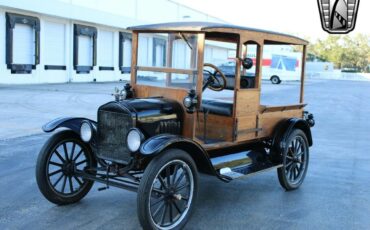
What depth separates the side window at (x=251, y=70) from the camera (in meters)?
5.97

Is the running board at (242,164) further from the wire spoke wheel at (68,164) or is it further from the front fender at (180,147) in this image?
the wire spoke wheel at (68,164)

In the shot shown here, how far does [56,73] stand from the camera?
2727 centimetres

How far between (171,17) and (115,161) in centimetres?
3613

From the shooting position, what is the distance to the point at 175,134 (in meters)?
5.05

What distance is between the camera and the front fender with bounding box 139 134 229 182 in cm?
429

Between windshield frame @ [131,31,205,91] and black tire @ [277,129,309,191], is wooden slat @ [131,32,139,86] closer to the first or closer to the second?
windshield frame @ [131,31,205,91]

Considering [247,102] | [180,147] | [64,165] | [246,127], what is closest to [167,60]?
[247,102]

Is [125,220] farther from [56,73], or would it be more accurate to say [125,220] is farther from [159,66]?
[56,73]

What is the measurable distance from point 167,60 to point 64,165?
1710mm

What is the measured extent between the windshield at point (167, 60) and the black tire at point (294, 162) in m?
1.80

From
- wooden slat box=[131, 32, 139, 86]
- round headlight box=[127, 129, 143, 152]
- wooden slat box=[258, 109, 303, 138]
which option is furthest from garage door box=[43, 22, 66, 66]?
round headlight box=[127, 129, 143, 152]

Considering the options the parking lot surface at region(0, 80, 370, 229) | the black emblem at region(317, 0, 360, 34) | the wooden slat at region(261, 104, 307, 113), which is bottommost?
the parking lot surface at region(0, 80, 370, 229)

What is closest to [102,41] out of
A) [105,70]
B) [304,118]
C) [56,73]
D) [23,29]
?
[105,70]

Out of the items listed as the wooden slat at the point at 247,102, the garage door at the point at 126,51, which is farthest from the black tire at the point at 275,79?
the wooden slat at the point at 247,102
